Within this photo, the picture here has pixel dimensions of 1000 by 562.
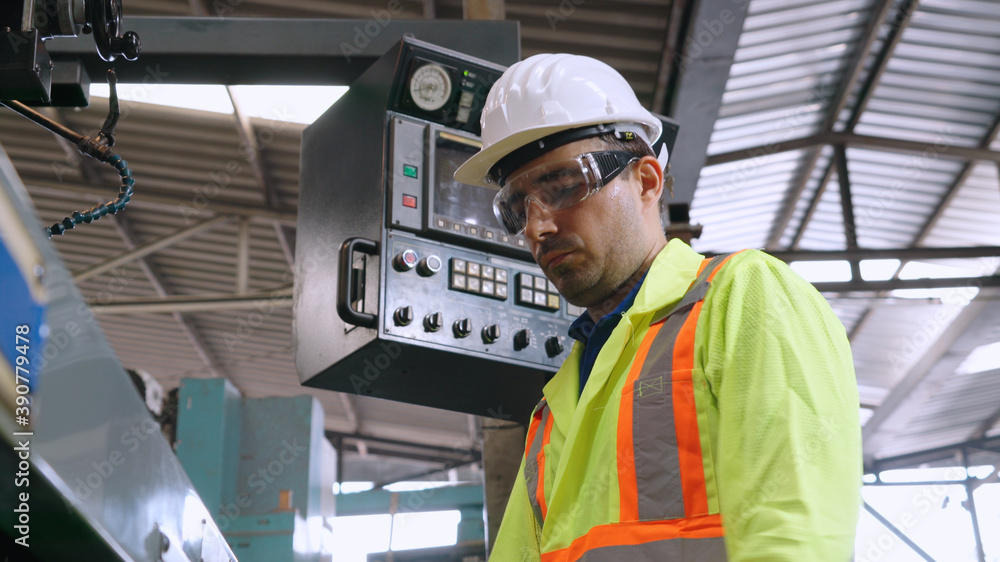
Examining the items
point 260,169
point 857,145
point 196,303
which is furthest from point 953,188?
point 196,303

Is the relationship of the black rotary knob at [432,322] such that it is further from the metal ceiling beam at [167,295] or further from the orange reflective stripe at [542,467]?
the metal ceiling beam at [167,295]

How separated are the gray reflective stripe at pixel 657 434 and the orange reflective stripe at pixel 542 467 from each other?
29 centimetres

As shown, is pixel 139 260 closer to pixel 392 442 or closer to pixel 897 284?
pixel 392 442

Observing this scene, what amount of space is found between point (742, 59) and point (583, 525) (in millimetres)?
5984

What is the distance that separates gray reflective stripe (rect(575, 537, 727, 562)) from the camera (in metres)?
1.13

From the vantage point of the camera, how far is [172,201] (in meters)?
8.45

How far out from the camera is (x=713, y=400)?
4.08 ft

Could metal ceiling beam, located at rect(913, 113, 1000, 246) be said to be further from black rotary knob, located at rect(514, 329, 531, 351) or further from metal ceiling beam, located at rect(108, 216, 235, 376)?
black rotary knob, located at rect(514, 329, 531, 351)

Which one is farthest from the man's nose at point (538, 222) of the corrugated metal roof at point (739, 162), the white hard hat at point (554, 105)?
the corrugated metal roof at point (739, 162)

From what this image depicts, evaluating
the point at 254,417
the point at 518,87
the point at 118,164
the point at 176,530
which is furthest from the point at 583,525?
the point at 254,417

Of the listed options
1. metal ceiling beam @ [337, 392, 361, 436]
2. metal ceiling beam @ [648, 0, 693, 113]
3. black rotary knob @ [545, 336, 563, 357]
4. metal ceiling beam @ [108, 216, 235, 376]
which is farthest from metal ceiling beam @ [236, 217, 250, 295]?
black rotary knob @ [545, 336, 563, 357]

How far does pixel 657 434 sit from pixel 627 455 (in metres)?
0.05

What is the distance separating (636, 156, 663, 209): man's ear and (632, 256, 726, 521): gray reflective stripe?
0.38m

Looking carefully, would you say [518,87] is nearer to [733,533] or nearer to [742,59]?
[733,533]
